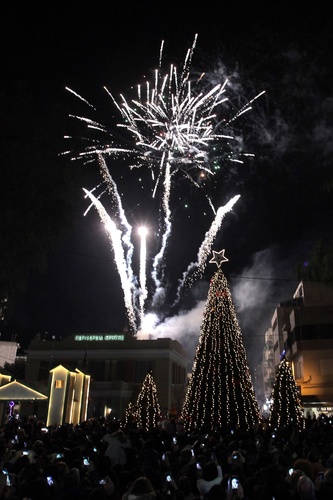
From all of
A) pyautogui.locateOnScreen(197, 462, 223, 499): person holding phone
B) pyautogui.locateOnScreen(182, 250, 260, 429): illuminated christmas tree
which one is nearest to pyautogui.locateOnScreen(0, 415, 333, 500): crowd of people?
pyautogui.locateOnScreen(197, 462, 223, 499): person holding phone

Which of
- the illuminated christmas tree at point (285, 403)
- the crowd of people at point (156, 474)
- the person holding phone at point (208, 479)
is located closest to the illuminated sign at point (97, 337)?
the illuminated christmas tree at point (285, 403)

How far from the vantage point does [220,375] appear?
2180 cm

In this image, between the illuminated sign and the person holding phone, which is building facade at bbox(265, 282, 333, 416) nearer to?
the illuminated sign

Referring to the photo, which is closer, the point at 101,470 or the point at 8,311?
the point at 101,470

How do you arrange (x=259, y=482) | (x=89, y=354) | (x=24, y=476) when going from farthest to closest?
(x=89, y=354) → (x=24, y=476) → (x=259, y=482)

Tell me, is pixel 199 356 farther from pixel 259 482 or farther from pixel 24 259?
pixel 259 482

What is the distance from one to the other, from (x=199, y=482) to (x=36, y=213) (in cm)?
1042

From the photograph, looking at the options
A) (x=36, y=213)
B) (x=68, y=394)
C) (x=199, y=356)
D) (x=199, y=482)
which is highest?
(x=36, y=213)

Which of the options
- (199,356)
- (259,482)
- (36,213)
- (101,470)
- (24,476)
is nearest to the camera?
(259,482)

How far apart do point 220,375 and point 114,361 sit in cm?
2777

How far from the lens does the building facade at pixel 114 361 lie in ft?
149

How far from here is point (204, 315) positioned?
23.1m

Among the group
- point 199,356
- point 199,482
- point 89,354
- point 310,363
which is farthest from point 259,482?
point 89,354

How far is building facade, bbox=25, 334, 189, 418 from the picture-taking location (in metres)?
45.4
